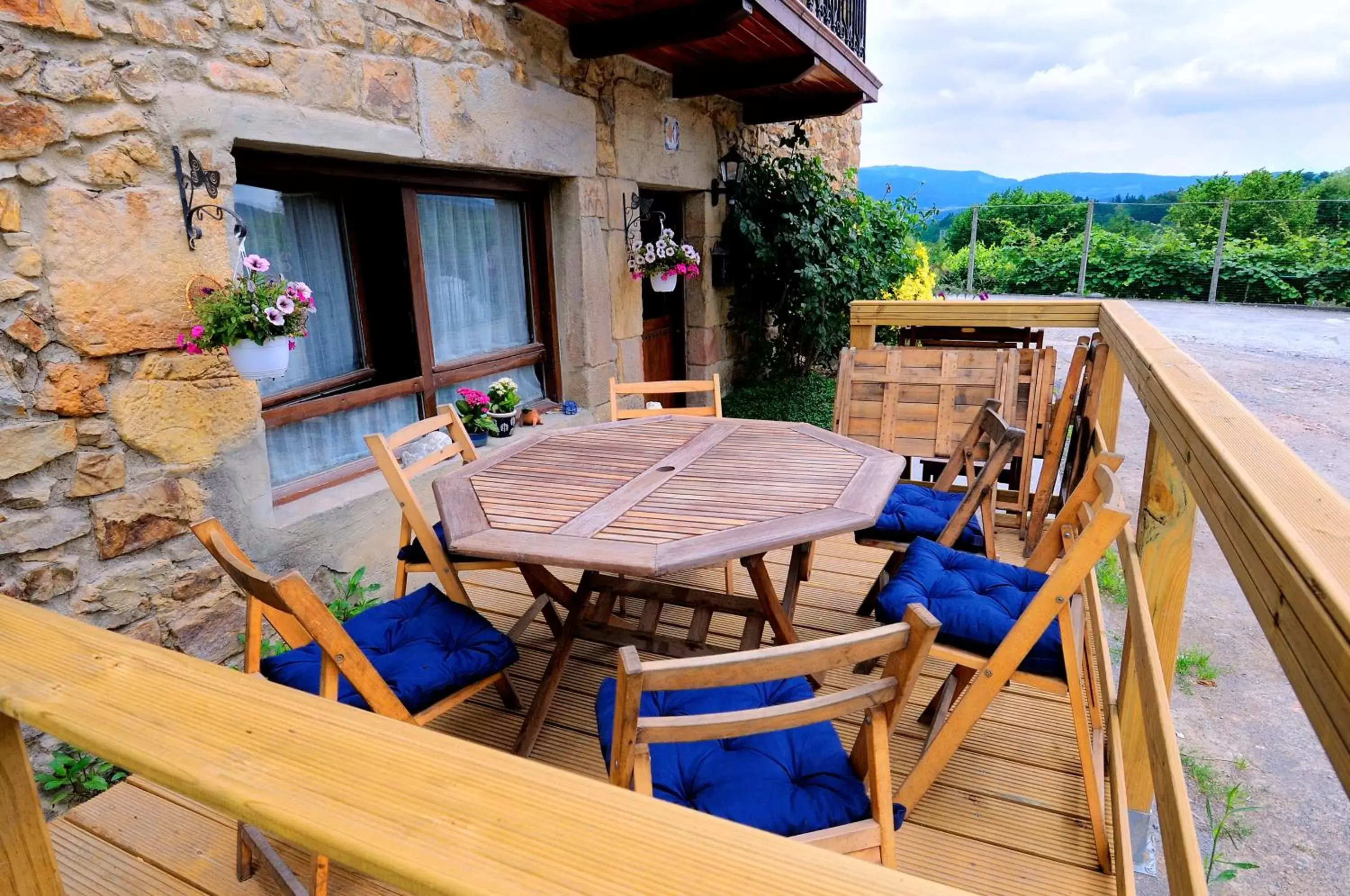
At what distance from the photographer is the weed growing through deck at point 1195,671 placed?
9.78 feet

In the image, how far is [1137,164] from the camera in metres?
24.4

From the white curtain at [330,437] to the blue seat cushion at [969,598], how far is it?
186 centimetres

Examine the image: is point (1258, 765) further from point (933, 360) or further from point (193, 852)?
point (193, 852)

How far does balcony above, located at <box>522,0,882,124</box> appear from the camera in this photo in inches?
130

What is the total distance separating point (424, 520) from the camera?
202 centimetres

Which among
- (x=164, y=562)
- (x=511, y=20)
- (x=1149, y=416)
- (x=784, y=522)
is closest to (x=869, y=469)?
(x=784, y=522)

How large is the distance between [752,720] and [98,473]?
6.47ft

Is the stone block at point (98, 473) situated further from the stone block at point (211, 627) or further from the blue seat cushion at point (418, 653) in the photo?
the blue seat cushion at point (418, 653)

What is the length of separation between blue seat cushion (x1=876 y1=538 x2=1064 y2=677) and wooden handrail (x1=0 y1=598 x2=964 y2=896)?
1.16 meters

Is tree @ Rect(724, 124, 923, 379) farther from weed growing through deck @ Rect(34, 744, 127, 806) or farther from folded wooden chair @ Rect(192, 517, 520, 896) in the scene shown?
weed growing through deck @ Rect(34, 744, 127, 806)

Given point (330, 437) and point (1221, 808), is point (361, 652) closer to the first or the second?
point (330, 437)

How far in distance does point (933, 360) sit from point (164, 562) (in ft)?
9.72

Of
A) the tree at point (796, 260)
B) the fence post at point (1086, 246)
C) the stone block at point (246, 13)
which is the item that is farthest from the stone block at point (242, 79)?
the fence post at point (1086, 246)

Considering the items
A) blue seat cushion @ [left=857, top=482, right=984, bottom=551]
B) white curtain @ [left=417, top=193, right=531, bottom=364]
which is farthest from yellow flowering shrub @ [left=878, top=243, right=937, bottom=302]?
blue seat cushion @ [left=857, top=482, right=984, bottom=551]
